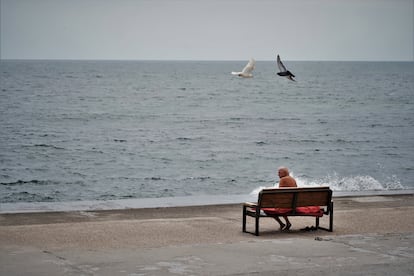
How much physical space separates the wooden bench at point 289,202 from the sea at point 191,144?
816cm

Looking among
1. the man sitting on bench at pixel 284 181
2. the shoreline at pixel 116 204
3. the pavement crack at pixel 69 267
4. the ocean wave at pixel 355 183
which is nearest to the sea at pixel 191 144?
the ocean wave at pixel 355 183

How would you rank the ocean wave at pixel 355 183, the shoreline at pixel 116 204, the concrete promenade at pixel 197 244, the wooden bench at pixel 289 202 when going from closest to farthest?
the concrete promenade at pixel 197 244 → the wooden bench at pixel 289 202 → the shoreline at pixel 116 204 → the ocean wave at pixel 355 183

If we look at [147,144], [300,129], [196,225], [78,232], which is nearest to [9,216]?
[78,232]

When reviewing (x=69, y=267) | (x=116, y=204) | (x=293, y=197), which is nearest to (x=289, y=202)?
(x=293, y=197)

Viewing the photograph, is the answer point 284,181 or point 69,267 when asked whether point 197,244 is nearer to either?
point 69,267

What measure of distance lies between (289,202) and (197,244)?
1879mm

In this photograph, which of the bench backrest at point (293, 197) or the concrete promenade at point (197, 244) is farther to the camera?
the bench backrest at point (293, 197)

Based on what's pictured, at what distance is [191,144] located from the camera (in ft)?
170

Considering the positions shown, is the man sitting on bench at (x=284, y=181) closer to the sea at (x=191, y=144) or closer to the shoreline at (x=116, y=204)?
the shoreline at (x=116, y=204)

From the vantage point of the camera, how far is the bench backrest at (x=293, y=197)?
1225cm

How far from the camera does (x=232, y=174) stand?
37.6 meters

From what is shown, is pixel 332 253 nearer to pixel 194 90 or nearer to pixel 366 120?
pixel 366 120

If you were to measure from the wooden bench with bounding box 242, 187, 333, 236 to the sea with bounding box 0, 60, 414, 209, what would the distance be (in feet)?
26.8

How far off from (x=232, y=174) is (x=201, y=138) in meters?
18.1
